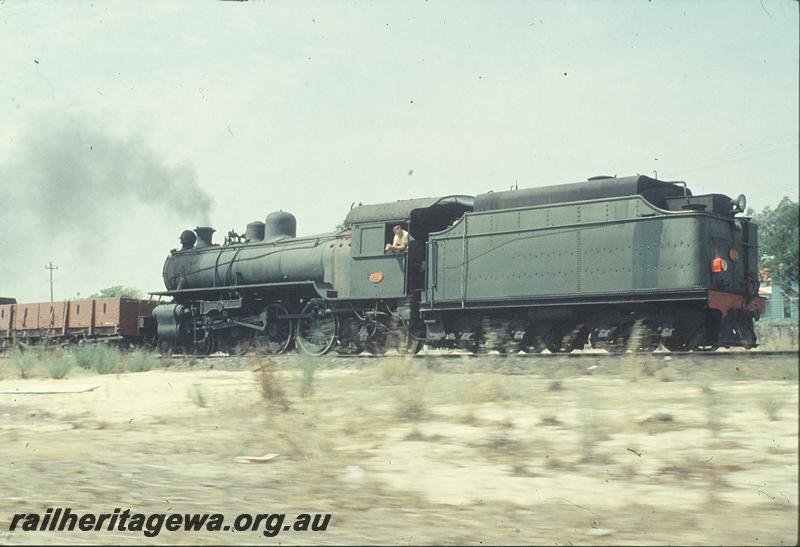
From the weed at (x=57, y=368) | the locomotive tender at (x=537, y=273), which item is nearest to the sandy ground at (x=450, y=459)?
the locomotive tender at (x=537, y=273)

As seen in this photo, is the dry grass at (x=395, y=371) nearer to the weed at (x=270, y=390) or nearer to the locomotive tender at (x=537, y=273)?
A: the weed at (x=270, y=390)

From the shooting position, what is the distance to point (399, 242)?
51.2 feet

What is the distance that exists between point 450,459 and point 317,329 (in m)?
12.2

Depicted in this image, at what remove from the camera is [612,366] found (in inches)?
443

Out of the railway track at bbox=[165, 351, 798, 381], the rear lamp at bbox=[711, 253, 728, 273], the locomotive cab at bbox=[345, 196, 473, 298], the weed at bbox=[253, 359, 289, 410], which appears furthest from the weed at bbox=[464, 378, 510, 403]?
the locomotive cab at bbox=[345, 196, 473, 298]

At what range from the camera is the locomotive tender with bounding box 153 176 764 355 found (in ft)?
41.6

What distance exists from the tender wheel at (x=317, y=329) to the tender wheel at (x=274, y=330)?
70 centimetres

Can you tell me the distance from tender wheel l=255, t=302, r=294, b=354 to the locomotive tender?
0.25 metres

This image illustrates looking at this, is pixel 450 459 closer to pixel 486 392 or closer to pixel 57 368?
pixel 486 392

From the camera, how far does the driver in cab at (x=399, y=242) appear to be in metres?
15.6

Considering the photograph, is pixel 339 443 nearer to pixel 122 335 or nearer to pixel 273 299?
pixel 273 299

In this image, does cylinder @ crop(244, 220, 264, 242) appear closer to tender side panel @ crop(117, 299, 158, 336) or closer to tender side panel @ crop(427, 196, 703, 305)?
tender side panel @ crop(117, 299, 158, 336)

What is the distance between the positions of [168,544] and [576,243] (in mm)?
10786

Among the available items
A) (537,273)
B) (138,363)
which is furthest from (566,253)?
(138,363)
